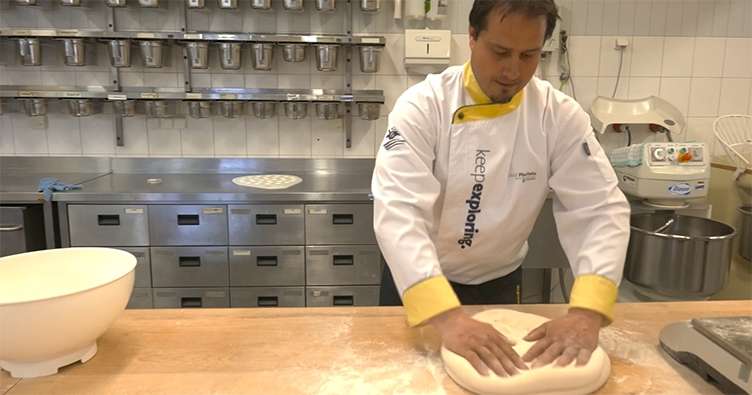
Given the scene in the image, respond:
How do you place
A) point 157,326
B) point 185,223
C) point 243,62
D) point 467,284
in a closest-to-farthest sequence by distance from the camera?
point 157,326
point 467,284
point 185,223
point 243,62

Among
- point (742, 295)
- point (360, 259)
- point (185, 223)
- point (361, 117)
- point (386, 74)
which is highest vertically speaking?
point (386, 74)

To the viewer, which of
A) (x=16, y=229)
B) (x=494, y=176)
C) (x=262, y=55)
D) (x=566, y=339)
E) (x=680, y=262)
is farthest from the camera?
(x=262, y=55)

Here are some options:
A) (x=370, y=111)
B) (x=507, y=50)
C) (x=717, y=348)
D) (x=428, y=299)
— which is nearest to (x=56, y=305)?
(x=428, y=299)

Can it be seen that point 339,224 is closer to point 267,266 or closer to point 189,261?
point 267,266

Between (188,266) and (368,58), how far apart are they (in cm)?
133

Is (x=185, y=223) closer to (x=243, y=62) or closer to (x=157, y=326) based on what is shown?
A: (x=243, y=62)

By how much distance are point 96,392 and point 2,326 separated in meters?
0.17

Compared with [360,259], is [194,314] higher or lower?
higher

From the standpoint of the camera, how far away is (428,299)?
3.08 feet

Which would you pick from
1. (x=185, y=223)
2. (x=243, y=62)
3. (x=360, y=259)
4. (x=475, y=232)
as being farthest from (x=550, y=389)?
(x=243, y=62)

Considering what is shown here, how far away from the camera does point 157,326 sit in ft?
3.50

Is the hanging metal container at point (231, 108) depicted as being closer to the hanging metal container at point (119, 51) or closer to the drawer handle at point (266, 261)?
the hanging metal container at point (119, 51)

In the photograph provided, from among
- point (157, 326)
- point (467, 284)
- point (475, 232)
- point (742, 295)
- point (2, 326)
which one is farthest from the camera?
point (742, 295)

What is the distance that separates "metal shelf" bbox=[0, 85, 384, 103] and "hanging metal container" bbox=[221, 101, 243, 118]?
6 centimetres
